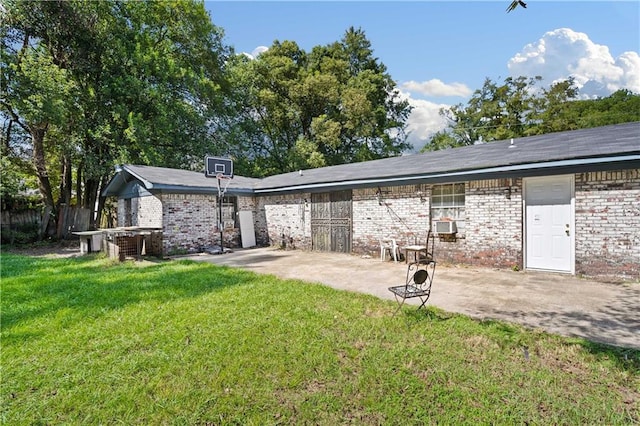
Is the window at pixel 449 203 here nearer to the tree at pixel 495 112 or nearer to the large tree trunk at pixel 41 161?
the large tree trunk at pixel 41 161

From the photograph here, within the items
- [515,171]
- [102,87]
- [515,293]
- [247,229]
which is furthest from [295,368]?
[102,87]

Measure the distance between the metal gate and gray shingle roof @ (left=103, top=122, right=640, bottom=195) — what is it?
474 millimetres

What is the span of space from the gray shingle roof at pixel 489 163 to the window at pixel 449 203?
40cm

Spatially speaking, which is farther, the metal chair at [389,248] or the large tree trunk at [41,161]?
the large tree trunk at [41,161]

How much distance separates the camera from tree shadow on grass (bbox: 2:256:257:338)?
4792 millimetres

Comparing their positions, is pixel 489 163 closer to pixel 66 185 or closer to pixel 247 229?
pixel 247 229

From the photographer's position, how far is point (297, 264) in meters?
8.73

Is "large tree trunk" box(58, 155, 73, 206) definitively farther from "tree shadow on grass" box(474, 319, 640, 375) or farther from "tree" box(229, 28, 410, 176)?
"tree shadow on grass" box(474, 319, 640, 375)

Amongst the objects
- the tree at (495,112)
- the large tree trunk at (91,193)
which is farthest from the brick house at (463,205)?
the tree at (495,112)

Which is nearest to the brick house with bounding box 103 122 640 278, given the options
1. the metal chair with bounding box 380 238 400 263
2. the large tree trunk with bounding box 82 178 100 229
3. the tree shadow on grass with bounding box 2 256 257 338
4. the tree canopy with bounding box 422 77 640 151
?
the metal chair with bounding box 380 238 400 263

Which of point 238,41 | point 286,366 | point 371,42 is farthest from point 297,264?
point 371,42

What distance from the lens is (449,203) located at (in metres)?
8.36

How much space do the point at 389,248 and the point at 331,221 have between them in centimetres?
242

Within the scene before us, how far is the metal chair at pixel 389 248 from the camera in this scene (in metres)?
8.95
